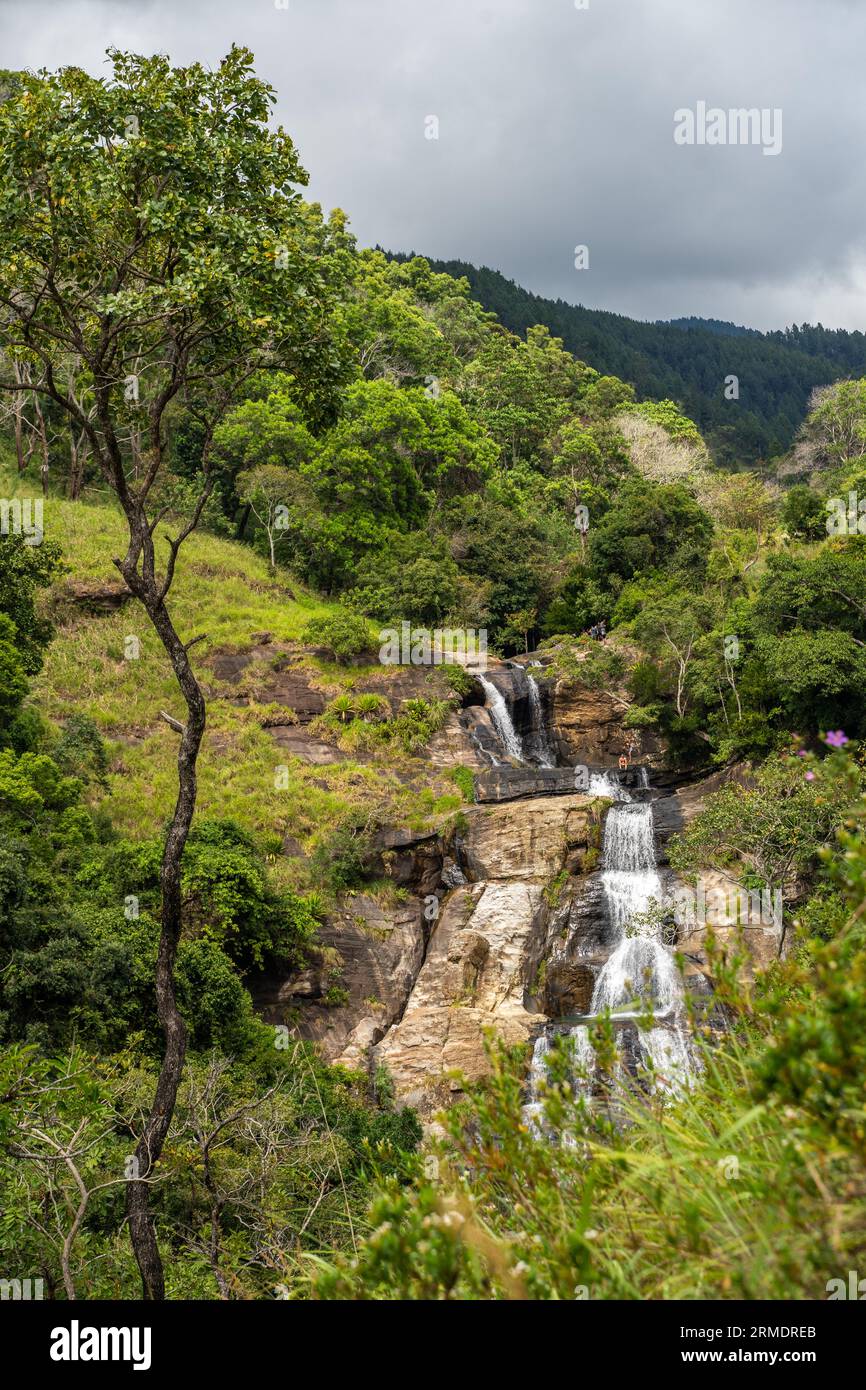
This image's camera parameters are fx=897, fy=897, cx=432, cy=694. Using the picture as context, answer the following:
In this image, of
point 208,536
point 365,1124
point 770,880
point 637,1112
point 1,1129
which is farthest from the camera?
point 208,536

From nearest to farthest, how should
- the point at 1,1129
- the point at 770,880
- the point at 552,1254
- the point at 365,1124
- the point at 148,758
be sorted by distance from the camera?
the point at 552,1254 < the point at 1,1129 < the point at 365,1124 < the point at 770,880 < the point at 148,758

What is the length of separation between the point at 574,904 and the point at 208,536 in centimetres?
2344

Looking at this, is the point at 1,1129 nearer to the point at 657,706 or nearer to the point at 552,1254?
the point at 552,1254

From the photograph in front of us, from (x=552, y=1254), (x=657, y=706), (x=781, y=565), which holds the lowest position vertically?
(x=552, y=1254)

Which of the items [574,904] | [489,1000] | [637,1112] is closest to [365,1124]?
[489,1000]

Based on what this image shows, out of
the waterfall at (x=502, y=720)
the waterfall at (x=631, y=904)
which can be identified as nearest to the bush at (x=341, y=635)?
the waterfall at (x=502, y=720)

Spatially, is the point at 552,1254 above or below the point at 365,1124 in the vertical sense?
above

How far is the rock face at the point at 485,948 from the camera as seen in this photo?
1714 cm

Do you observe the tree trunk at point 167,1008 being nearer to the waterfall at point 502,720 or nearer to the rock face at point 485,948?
the rock face at point 485,948

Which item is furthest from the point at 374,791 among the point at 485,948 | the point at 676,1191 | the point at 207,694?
the point at 676,1191

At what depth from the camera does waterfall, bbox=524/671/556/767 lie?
28875mm

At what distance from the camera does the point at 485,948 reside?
19422 mm

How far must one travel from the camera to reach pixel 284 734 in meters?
26.2

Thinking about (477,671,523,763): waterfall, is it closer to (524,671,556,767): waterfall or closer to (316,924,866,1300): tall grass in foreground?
(524,671,556,767): waterfall
